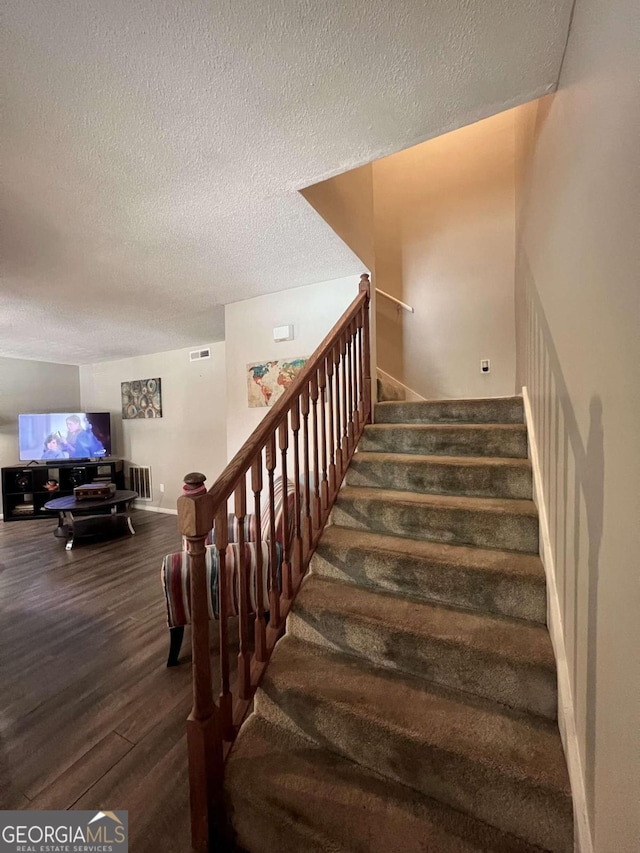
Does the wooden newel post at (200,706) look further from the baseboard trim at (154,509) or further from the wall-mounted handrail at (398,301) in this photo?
the baseboard trim at (154,509)

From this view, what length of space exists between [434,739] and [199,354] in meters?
4.82

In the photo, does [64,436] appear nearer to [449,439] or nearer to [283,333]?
[283,333]

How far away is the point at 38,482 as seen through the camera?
16.1ft

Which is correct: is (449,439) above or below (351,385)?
below

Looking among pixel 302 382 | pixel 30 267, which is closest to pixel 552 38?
pixel 302 382

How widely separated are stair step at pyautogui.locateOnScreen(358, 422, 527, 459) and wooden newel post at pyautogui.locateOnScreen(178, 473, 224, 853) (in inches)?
57.0

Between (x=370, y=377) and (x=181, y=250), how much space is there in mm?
1540

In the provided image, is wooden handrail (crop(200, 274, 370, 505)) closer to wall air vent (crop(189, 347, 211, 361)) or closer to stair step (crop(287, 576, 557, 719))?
stair step (crop(287, 576, 557, 719))

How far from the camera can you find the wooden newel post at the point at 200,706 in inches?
39.8

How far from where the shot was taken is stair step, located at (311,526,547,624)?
1.29 metres

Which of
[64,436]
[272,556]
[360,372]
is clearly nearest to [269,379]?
[360,372]

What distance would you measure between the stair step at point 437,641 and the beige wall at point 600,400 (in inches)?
6.5

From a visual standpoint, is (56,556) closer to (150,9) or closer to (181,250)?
(181,250)

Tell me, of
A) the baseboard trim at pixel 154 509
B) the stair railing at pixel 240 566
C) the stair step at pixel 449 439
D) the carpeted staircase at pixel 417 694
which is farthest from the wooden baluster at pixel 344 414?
the baseboard trim at pixel 154 509
